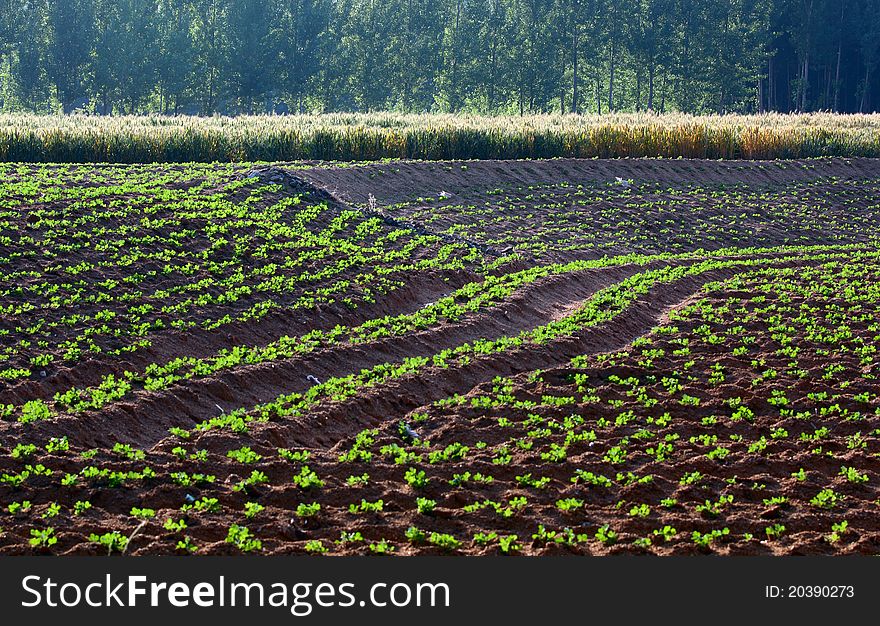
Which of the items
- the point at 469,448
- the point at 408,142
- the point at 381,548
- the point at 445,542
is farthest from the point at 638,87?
the point at 381,548

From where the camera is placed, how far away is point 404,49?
70312mm

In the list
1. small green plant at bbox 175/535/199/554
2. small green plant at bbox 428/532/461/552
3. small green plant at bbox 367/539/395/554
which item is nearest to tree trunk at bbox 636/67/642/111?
small green plant at bbox 428/532/461/552

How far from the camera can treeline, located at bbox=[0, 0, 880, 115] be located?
6650 cm

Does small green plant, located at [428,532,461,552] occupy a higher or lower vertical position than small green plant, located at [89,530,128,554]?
lower

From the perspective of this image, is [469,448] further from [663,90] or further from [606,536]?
[663,90]

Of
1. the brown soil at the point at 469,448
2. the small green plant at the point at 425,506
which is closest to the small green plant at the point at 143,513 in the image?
the brown soil at the point at 469,448

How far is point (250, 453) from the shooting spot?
9336mm

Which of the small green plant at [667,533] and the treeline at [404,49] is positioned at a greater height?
the treeline at [404,49]

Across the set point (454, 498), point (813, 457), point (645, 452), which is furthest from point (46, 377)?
point (813, 457)

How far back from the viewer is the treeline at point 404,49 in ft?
218

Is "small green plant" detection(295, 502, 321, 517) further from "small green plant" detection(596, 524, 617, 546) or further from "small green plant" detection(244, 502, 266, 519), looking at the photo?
"small green plant" detection(596, 524, 617, 546)

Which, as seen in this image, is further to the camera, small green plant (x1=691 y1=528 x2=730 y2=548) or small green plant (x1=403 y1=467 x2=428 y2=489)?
small green plant (x1=403 y1=467 x2=428 y2=489)

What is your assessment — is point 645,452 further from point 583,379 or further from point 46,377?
point 46,377

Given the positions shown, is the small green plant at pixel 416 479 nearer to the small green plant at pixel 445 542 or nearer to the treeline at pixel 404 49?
the small green plant at pixel 445 542
